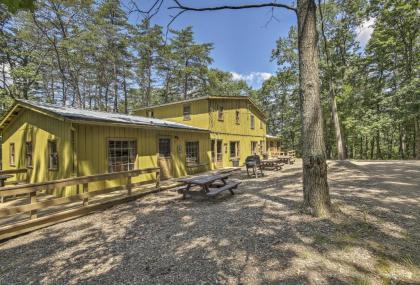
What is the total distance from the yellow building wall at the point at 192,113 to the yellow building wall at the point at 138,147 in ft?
7.00

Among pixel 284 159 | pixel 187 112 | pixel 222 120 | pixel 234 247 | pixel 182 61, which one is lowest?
pixel 234 247

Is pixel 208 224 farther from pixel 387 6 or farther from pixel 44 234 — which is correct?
pixel 387 6

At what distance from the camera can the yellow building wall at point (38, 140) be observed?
25.3 feet

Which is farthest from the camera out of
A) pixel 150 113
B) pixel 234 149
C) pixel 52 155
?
pixel 150 113

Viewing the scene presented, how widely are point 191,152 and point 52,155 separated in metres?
7.21

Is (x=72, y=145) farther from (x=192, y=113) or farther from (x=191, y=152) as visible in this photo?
(x=192, y=113)

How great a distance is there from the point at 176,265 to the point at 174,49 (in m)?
28.1

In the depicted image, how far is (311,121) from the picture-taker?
4.46 m

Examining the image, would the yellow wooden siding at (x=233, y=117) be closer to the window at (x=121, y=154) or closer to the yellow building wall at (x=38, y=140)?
the window at (x=121, y=154)

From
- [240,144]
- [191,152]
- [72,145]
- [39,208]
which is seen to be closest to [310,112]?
[39,208]

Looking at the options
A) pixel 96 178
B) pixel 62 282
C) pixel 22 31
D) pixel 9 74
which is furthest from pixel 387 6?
pixel 9 74

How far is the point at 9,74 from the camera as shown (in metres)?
18.2

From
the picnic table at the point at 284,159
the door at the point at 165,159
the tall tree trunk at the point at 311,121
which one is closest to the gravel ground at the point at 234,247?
the tall tree trunk at the point at 311,121

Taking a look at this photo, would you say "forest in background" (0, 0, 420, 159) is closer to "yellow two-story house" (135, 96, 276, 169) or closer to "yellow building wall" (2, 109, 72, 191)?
"yellow two-story house" (135, 96, 276, 169)
